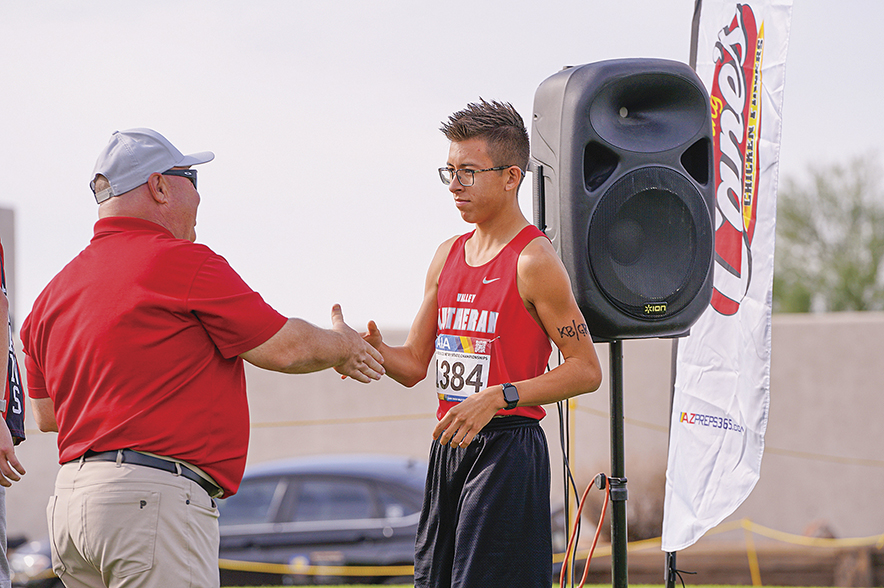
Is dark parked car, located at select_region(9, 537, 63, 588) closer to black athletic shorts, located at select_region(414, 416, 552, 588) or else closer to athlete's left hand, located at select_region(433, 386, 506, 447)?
black athletic shorts, located at select_region(414, 416, 552, 588)

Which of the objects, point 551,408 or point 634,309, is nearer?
point 634,309

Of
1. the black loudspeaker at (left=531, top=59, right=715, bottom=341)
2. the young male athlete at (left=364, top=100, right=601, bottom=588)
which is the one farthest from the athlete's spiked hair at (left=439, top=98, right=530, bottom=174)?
the black loudspeaker at (left=531, top=59, right=715, bottom=341)

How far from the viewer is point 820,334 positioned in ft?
38.5

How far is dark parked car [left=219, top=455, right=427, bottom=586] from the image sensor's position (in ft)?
21.3

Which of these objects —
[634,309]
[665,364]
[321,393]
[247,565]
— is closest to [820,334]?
[665,364]

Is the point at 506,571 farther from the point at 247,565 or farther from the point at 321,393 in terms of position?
the point at 321,393

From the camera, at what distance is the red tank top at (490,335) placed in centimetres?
267

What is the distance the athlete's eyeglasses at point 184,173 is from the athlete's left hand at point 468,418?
1.03 meters

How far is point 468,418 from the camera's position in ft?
7.98

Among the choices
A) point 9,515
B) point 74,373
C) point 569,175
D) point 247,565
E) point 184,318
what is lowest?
point 9,515

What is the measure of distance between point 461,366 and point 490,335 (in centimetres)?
14

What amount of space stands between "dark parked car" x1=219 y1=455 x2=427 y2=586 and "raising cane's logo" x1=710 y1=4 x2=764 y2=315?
11.3 ft

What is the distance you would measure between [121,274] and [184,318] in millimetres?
202

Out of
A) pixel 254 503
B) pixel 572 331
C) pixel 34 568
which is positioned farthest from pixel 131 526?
pixel 34 568
